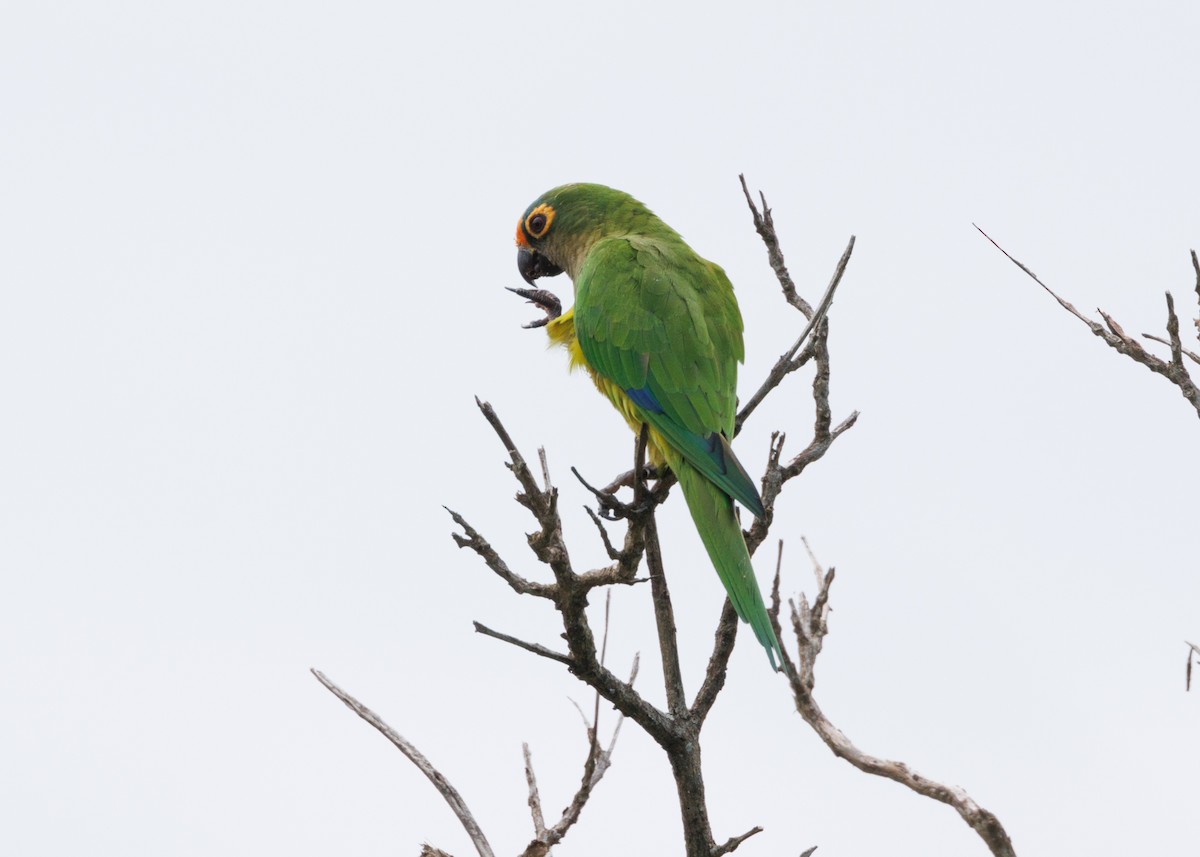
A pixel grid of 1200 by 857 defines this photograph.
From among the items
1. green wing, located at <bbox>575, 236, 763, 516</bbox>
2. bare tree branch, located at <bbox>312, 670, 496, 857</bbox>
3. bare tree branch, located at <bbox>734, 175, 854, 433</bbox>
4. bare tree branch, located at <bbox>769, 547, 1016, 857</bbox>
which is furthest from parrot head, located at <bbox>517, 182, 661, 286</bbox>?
bare tree branch, located at <bbox>312, 670, 496, 857</bbox>

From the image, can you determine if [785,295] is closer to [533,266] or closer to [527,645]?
[527,645]

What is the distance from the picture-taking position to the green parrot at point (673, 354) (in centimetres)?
445

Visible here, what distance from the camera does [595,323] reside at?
214 inches

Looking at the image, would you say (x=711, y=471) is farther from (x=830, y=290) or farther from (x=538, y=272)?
(x=538, y=272)

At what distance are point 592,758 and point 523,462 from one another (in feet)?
4.34

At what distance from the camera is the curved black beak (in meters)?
7.31

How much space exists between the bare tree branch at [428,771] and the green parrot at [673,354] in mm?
1089

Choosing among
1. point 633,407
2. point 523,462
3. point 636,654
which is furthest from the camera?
point 633,407

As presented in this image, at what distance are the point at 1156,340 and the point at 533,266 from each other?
13.6 ft

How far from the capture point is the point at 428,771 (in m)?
3.74

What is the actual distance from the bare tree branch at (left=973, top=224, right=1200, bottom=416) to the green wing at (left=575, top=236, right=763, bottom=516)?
1.32m

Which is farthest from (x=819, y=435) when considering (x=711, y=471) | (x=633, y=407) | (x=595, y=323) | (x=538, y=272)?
(x=538, y=272)

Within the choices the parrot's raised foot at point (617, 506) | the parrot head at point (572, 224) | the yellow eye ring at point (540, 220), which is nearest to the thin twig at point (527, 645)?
the parrot's raised foot at point (617, 506)

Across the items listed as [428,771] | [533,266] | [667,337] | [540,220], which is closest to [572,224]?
[540,220]
